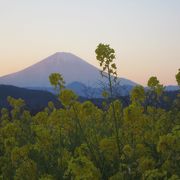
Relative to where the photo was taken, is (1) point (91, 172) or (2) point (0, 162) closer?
(1) point (91, 172)

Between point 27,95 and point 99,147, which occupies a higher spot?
point 27,95

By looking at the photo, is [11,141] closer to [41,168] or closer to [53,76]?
[41,168]

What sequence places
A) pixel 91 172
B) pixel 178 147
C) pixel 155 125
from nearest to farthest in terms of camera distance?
pixel 91 172, pixel 178 147, pixel 155 125

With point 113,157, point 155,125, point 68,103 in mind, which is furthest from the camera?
point 155,125

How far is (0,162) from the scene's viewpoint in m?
8.95

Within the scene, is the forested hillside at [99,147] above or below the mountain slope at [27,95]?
below

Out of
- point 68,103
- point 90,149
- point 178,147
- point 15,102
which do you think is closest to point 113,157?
point 90,149

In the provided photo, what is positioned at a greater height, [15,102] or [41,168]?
[15,102]

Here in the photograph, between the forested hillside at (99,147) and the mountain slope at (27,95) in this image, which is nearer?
the forested hillside at (99,147)

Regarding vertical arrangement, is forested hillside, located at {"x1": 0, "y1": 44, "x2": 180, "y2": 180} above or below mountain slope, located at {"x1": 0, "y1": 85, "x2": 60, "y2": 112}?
below

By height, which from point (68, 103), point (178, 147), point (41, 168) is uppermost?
point (68, 103)

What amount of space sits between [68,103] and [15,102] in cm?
737

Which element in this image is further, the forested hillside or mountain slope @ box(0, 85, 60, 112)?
mountain slope @ box(0, 85, 60, 112)

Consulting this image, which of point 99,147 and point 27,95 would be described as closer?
point 99,147
